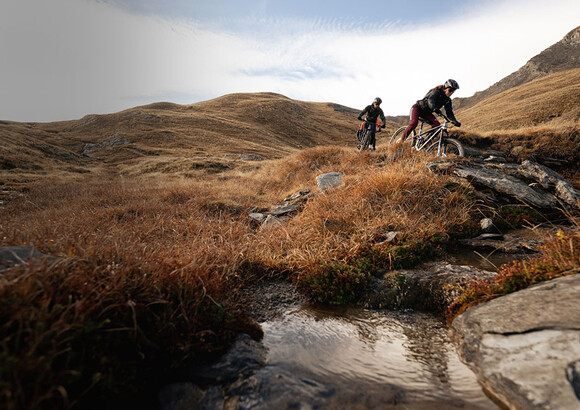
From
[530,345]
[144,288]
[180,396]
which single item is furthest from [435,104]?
[180,396]

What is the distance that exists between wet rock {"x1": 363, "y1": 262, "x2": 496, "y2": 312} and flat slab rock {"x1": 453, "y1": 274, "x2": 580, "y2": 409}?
3.05 ft

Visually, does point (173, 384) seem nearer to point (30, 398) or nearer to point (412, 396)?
point (30, 398)

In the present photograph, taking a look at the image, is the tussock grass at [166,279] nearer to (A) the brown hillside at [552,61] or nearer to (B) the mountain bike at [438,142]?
(B) the mountain bike at [438,142]

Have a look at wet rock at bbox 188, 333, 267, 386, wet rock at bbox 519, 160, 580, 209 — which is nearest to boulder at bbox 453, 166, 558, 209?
wet rock at bbox 519, 160, 580, 209

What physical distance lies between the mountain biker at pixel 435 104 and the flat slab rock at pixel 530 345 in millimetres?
7827

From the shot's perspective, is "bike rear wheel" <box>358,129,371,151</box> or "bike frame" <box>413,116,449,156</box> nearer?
"bike frame" <box>413,116,449,156</box>

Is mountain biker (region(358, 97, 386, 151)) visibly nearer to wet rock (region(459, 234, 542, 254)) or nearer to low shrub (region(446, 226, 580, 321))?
wet rock (region(459, 234, 542, 254))

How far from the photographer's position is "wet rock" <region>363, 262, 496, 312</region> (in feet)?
14.9

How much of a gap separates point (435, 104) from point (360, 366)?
34.4ft

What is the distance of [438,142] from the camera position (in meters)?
11.0

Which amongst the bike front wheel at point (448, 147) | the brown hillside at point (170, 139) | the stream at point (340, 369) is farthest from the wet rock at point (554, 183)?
the brown hillside at point (170, 139)

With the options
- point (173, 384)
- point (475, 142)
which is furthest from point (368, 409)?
point (475, 142)

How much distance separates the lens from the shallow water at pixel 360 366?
2.76 metres

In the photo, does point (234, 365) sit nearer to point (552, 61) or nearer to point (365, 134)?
point (365, 134)
